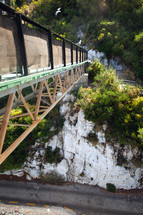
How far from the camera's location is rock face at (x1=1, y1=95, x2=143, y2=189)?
11.9 meters

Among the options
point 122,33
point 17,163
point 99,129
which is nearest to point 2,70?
point 99,129

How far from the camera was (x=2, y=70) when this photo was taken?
3.21 m

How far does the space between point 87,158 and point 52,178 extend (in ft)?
15.7

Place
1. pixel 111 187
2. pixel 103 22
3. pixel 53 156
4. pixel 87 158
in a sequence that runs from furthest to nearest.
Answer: pixel 103 22 < pixel 53 156 < pixel 87 158 < pixel 111 187

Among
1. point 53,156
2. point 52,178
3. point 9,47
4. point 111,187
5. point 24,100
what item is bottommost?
point 111,187

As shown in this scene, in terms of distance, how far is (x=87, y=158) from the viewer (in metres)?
12.9

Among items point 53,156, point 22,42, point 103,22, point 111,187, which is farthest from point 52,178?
point 103,22

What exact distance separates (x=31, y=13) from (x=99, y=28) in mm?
19154

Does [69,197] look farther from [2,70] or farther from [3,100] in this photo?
[3,100]

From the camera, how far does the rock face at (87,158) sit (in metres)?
11.9

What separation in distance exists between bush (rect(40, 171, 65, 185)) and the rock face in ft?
1.17

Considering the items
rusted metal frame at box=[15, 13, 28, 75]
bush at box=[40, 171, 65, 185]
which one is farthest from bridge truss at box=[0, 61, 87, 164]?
bush at box=[40, 171, 65, 185]

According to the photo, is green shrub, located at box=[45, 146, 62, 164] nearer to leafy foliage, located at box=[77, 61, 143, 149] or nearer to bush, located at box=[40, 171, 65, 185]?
bush, located at box=[40, 171, 65, 185]

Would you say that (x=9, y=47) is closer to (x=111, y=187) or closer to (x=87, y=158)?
(x=87, y=158)
